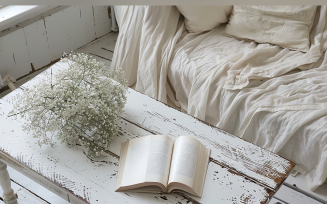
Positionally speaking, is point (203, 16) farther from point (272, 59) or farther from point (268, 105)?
point (268, 105)

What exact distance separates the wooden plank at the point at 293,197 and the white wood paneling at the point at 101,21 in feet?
5.44

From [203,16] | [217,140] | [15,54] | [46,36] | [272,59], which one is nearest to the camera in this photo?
[217,140]

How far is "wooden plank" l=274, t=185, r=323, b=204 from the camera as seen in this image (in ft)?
4.66

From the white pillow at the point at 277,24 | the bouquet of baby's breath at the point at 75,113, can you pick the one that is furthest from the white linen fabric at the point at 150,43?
the bouquet of baby's breath at the point at 75,113

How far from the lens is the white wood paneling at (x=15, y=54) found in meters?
1.87

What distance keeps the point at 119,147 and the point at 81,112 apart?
0.57 ft

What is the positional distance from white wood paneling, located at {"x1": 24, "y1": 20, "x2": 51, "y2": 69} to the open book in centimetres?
120

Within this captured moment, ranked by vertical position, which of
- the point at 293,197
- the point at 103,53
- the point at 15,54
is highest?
the point at 15,54

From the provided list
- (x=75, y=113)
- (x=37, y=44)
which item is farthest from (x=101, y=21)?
(x=75, y=113)

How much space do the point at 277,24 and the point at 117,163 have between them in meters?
1.08

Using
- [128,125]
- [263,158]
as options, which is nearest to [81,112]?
[128,125]

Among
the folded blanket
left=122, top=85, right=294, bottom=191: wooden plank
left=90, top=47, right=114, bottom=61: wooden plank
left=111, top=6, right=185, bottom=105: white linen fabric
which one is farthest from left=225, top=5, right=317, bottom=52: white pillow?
left=90, top=47, right=114, bottom=61: wooden plank

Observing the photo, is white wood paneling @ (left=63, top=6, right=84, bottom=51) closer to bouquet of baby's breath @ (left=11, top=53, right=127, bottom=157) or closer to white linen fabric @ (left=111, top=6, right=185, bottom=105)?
white linen fabric @ (left=111, top=6, right=185, bottom=105)

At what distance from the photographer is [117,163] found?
41.1 inches
